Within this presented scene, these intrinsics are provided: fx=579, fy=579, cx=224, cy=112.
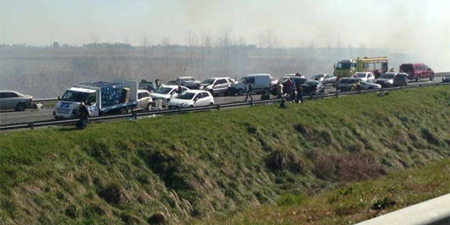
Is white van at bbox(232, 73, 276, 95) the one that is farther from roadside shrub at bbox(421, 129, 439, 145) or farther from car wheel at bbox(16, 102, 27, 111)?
car wheel at bbox(16, 102, 27, 111)

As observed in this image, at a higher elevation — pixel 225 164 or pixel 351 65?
pixel 351 65

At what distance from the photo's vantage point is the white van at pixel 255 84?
151ft

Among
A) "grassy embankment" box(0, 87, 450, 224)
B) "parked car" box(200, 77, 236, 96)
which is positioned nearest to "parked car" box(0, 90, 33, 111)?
"parked car" box(200, 77, 236, 96)

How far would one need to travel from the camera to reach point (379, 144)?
31.0 m

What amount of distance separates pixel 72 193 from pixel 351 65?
46.6m

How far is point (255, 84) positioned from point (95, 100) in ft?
67.0

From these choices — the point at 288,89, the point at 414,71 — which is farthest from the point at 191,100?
the point at 414,71

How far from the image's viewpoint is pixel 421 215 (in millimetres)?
3975

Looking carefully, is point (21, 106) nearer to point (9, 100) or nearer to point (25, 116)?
point (9, 100)

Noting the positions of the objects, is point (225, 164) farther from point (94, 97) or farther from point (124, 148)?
point (94, 97)

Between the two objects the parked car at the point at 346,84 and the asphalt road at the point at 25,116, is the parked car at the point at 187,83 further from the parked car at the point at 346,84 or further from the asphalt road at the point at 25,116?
the asphalt road at the point at 25,116

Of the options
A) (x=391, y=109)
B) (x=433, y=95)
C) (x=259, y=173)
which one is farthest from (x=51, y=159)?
(x=433, y=95)

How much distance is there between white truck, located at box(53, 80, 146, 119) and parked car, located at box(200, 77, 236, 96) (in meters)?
13.6

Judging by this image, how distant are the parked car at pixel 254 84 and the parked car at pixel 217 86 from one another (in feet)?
1.69
